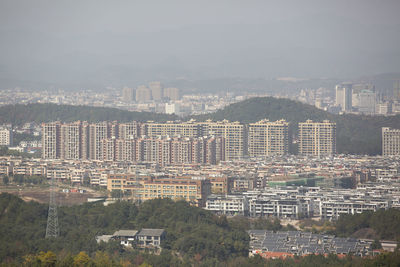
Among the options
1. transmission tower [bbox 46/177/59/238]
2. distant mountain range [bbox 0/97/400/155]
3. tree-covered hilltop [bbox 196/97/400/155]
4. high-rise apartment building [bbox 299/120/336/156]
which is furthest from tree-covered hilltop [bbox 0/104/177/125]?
transmission tower [bbox 46/177/59/238]

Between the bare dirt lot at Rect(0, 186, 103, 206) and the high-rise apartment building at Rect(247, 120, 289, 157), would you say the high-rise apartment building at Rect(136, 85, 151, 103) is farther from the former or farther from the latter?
the bare dirt lot at Rect(0, 186, 103, 206)

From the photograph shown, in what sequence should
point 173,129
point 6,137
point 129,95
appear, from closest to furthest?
point 173,129, point 6,137, point 129,95

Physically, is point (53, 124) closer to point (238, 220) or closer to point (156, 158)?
point (156, 158)

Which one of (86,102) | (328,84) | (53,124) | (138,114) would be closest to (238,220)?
(53,124)

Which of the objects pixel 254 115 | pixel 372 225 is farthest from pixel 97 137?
pixel 372 225

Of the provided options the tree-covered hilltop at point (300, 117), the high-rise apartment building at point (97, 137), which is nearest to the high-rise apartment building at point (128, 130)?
the high-rise apartment building at point (97, 137)

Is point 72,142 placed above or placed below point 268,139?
below

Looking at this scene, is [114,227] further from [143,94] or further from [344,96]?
[143,94]
